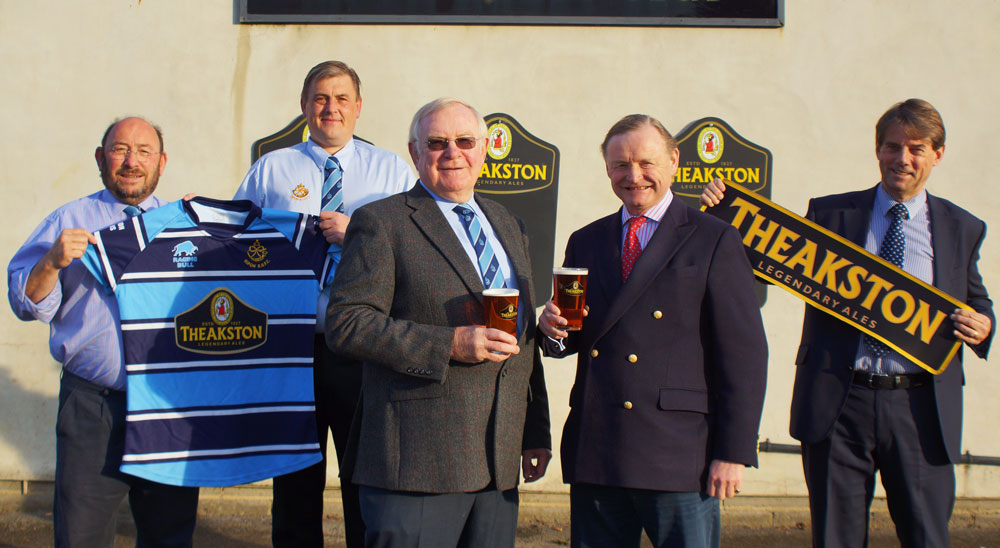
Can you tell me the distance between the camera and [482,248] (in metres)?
2.21

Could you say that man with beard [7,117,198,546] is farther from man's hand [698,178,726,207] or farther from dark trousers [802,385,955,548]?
dark trousers [802,385,955,548]

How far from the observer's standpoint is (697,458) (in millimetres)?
2176

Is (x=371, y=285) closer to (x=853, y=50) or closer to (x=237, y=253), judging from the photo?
(x=237, y=253)

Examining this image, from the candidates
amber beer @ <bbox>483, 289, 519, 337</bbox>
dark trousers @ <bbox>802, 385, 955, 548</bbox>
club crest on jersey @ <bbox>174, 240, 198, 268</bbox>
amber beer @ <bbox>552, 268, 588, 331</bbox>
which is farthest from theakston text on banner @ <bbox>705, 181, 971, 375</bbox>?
club crest on jersey @ <bbox>174, 240, 198, 268</bbox>

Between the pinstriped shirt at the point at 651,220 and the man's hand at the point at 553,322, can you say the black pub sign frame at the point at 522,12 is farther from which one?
the man's hand at the point at 553,322

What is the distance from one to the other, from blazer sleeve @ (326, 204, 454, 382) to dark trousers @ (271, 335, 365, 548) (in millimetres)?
883

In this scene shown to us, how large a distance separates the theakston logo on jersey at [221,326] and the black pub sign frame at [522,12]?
244 cm

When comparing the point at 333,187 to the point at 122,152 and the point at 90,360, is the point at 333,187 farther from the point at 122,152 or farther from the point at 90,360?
the point at 90,360

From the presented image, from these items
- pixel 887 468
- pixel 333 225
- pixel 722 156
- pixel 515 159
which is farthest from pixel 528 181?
pixel 887 468

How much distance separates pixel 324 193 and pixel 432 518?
1.50m

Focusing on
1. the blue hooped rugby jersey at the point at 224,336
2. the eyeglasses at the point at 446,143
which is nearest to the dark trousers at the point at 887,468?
the eyeglasses at the point at 446,143

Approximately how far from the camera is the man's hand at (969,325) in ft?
8.76

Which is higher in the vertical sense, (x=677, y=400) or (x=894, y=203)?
(x=894, y=203)

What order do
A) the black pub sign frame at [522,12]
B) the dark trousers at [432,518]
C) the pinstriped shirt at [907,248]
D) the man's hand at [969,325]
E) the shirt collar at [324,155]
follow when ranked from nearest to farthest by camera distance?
1. the dark trousers at [432,518]
2. the man's hand at [969,325]
3. the pinstriped shirt at [907,248]
4. the shirt collar at [324,155]
5. the black pub sign frame at [522,12]
